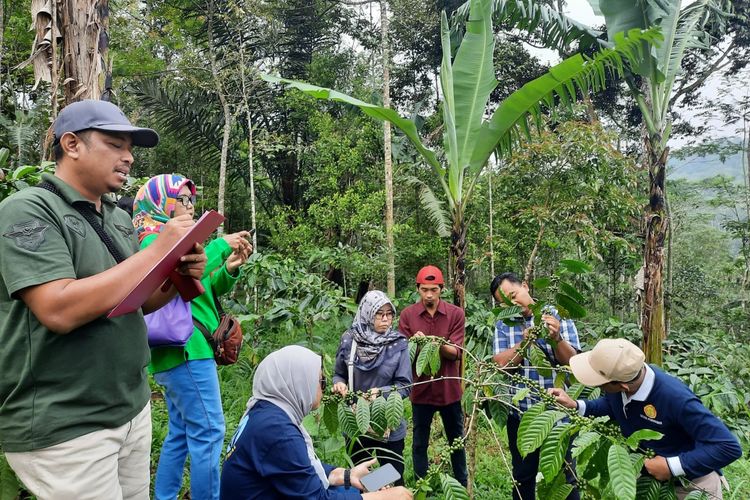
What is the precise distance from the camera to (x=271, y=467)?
1.54m

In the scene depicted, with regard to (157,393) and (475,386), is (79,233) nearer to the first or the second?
(475,386)

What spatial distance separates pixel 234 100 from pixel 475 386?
9.17 meters

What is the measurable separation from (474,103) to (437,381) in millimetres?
1836

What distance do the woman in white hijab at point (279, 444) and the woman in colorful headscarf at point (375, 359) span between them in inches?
39.7

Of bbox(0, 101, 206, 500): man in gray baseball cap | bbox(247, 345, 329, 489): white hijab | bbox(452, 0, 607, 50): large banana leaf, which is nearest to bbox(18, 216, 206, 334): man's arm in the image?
bbox(0, 101, 206, 500): man in gray baseball cap


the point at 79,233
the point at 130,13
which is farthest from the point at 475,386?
the point at 130,13

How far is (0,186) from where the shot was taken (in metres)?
2.07

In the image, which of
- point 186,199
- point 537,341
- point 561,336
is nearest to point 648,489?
point 561,336

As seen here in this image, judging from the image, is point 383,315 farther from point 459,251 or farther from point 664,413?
point 664,413

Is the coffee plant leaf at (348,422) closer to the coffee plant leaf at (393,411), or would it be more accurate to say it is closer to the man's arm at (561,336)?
the coffee plant leaf at (393,411)

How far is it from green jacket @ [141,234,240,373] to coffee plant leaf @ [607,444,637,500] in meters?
1.65

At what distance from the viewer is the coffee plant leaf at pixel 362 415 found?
5.45 feet

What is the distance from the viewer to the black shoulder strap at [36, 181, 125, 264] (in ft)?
4.37

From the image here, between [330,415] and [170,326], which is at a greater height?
[170,326]
